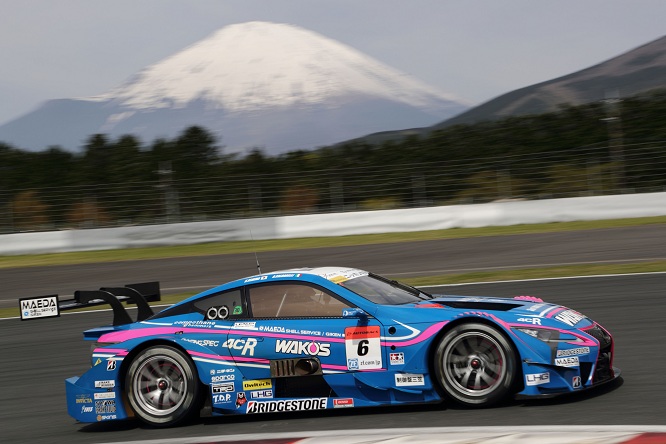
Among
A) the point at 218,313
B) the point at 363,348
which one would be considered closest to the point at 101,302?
the point at 218,313

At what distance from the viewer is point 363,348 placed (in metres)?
6.09

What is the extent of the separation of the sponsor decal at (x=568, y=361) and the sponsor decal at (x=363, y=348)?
4.08 ft

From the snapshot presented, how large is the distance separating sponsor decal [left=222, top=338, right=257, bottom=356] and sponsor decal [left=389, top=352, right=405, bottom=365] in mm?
1066

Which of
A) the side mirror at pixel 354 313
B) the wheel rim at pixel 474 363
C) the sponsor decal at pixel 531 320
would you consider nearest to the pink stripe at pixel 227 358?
the side mirror at pixel 354 313

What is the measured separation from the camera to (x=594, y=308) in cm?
1034

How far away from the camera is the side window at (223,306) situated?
659 centimetres

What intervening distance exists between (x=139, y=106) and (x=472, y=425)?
95355mm

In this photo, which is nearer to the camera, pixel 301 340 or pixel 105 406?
pixel 301 340

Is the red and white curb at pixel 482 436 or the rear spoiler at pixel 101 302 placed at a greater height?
the rear spoiler at pixel 101 302

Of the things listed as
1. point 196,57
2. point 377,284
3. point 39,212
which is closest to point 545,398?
point 377,284

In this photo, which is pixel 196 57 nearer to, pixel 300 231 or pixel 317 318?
pixel 300 231

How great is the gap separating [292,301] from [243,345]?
0.50 metres

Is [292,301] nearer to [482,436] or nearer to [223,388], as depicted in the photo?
[223,388]

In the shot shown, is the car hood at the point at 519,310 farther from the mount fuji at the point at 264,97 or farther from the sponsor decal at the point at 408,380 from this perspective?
the mount fuji at the point at 264,97
